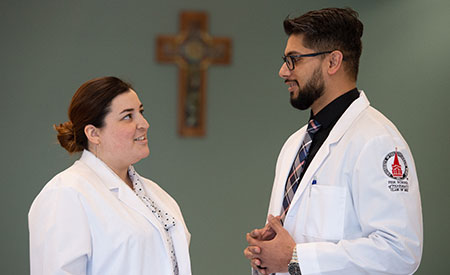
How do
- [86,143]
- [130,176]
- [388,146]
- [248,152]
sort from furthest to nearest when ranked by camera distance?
[248,152], [130,176], [86,143], [388,146]

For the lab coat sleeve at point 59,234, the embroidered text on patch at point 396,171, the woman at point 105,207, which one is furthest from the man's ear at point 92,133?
the embroidered text on patch at point 396,171

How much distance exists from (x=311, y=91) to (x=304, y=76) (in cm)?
6

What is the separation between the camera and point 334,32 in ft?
5.98

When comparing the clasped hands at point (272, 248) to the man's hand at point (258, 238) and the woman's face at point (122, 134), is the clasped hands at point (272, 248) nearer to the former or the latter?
the man's hand at point (258, 238)

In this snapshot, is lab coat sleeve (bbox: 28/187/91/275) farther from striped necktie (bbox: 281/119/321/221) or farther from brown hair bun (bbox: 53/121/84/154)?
striped necktie (bbox: 281/119/321/221)

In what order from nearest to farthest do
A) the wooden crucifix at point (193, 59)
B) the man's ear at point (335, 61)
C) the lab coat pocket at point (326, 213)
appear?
the lab coat pocket at point (326, 213)
the man's ear at point (335, 61)
the wooden crucifix at point (193, 59)

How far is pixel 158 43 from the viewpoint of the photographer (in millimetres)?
3324

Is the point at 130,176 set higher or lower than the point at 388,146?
lower

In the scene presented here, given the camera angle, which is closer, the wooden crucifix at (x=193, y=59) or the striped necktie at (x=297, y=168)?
the striped necktie at (x=297, y=168)

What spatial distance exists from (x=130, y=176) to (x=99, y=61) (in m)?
1.48

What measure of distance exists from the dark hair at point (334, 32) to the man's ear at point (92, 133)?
805 millimetres

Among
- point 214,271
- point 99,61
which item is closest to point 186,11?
point 99,61

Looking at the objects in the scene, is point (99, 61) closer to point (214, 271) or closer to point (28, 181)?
point (28, 181)

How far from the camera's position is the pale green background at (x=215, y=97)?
3236 mm
